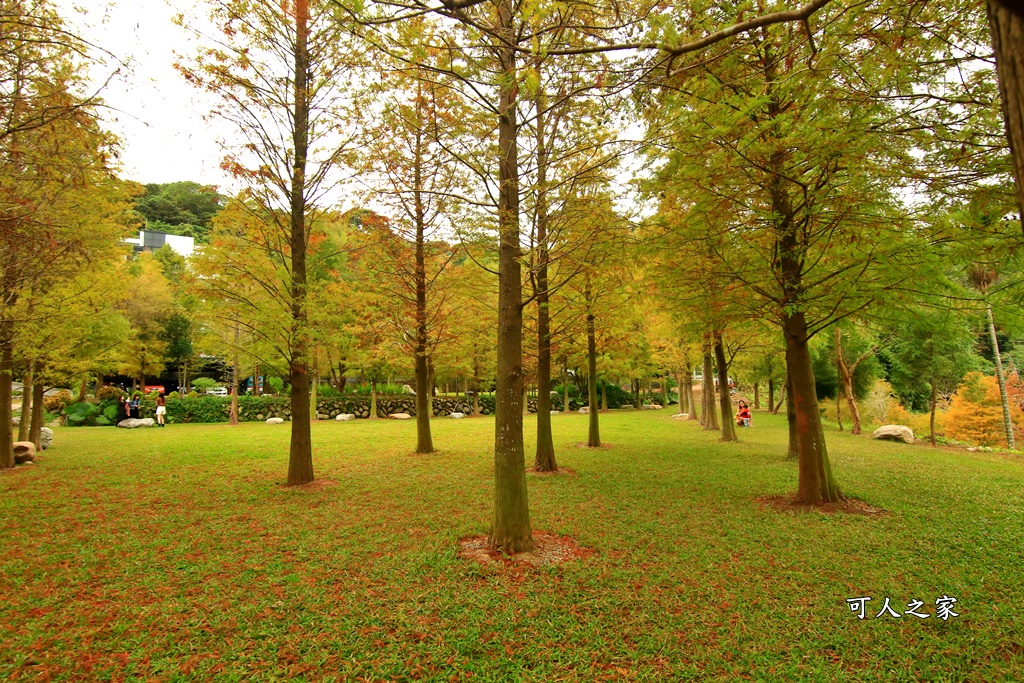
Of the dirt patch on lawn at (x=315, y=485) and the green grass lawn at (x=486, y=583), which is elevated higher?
the dirt patch on lawn at (x=315, y=485)

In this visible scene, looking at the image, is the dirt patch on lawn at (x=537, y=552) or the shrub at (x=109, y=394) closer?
the dirt patch on lawn at (x=537, y=552)

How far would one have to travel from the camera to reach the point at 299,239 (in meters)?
7.89

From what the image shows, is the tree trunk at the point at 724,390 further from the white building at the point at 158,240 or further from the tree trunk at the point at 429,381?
the white building at the point at 158,240

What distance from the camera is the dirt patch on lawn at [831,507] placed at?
20.8ft

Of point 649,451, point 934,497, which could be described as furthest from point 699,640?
point 649,451

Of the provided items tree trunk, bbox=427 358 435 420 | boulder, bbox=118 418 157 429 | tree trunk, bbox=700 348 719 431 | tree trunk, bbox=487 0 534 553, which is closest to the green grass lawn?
tree trunk, bbox=487 0 534 553

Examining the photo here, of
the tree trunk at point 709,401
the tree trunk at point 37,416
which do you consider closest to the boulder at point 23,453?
the tree trunk at point 37,416

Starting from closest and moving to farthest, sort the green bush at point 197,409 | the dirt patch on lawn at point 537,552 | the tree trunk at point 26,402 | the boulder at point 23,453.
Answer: the dirt patch on lawn at point 537,552
the boulder at point 23,453
the tree trunk at point 26,402
the green bush at point 197,409

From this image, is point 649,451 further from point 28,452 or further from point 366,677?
point 28,452

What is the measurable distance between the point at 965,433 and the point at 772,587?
18.8m

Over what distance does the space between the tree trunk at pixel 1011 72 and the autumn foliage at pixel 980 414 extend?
21.0 metres

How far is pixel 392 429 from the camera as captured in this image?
1831 cm

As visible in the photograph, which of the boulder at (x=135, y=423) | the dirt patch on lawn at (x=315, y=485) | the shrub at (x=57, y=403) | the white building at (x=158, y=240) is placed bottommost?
the dirt patch on lawn at (x=315, y=485)

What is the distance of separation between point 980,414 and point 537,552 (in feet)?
66.5
